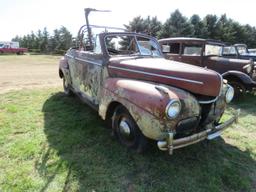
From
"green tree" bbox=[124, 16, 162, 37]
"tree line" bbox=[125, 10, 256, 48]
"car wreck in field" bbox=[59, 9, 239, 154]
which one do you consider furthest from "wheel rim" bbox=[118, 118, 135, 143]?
"green tree" bbox=[124, 16, 162, 37]

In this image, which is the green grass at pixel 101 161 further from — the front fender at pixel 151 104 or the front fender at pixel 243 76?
the front fender at pixel 243 76

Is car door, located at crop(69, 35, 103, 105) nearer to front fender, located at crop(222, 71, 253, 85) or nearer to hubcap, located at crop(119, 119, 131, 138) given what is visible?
hubcap, located at crop(119, 119, 131, 138)

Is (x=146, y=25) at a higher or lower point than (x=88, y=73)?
higher

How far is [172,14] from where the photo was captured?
32219 millimetres

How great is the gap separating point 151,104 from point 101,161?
1.20 metres

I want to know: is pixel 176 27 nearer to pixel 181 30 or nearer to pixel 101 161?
pixel 181 30

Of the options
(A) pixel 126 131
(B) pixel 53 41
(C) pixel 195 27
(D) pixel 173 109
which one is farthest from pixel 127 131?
(B) pixel 53 41

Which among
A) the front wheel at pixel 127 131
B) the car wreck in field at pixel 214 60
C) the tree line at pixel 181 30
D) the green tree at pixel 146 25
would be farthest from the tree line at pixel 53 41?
the front wheel at pixel 127 131

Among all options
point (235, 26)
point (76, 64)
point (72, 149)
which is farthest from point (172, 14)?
point (72, 149)

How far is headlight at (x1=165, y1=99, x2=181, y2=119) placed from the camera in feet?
9.22

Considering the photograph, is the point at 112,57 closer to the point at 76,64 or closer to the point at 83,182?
the point at 76,64

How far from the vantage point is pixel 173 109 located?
285 centimetres

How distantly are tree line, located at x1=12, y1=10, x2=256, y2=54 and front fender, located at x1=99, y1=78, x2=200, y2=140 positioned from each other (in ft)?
71.2

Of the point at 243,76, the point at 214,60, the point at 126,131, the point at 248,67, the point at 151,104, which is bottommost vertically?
the point at 126,131
